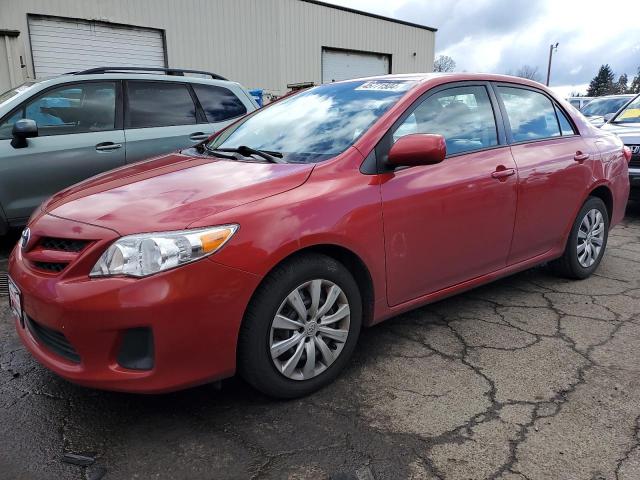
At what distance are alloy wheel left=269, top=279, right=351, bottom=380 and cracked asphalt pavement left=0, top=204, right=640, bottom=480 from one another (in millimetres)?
190

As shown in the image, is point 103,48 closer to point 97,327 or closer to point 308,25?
point 308,25

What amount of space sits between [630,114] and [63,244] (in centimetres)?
808

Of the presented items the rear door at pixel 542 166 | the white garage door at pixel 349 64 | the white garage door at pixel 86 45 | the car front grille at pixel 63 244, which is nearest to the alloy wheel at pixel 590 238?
the rear door at pixel 542 166

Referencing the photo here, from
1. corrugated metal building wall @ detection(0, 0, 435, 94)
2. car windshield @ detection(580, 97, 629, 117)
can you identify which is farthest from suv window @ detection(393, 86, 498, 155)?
car windshield @ detection(580, 97, 629, 117)

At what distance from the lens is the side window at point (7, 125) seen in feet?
15.0

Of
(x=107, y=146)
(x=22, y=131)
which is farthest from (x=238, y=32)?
(x=22, y=131)

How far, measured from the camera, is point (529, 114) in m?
3.71

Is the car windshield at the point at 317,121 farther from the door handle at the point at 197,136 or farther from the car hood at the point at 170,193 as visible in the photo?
the door handle at the point at 197,136

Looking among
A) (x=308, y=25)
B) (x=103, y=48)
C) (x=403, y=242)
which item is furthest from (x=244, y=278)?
(x=308, y=25)

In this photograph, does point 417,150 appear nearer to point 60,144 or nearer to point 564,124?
point 564,124

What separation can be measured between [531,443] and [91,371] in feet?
6.01

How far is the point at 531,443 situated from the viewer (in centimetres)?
214

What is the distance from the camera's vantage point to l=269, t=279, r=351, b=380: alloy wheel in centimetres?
233

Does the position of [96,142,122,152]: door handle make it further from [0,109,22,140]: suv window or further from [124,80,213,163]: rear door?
[0,109,22,140]: suv window
